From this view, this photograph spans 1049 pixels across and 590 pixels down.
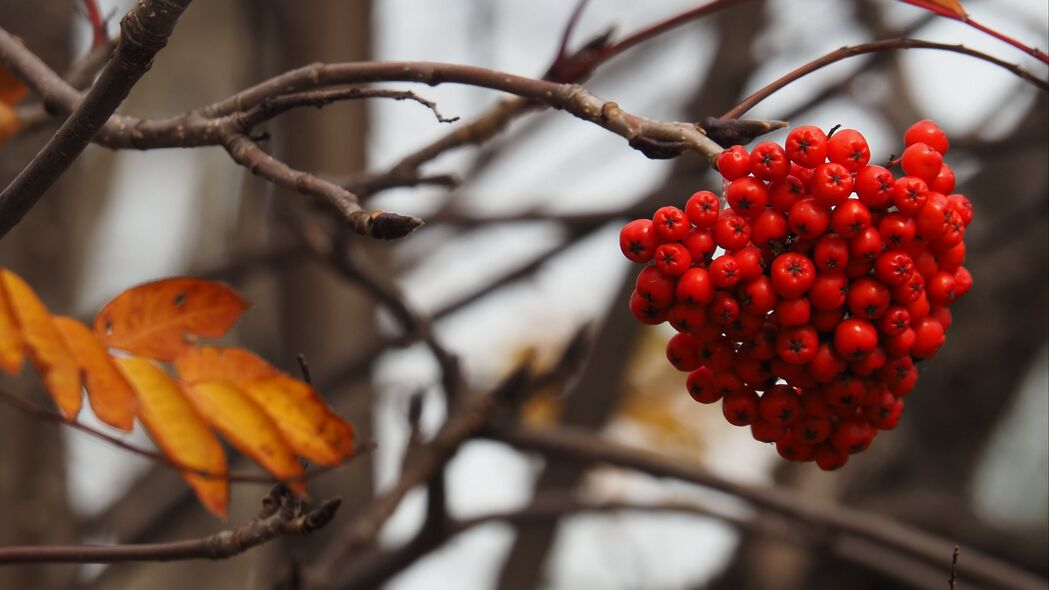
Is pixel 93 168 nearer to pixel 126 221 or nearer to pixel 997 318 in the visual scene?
pixel 126 221

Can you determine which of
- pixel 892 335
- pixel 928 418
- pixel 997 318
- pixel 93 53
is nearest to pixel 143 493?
pixel 93 53

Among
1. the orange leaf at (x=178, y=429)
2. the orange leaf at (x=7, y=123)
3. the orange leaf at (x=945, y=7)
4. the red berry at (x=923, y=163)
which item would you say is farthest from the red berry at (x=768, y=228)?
the orange leaf at (x=7, y=123)

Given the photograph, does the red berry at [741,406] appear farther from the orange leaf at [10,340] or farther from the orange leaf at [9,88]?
the orange leaf at [9,88]

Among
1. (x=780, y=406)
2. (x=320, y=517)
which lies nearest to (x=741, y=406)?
(x=780, y=406)

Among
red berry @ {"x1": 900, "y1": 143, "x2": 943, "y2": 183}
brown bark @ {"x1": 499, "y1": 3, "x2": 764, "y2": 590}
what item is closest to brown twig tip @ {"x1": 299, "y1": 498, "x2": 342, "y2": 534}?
red berry @ {"x1": 900, "y1": 143, "x2": 943, "y2": 183}

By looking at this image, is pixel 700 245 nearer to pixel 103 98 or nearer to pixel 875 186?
pixel 875 186
